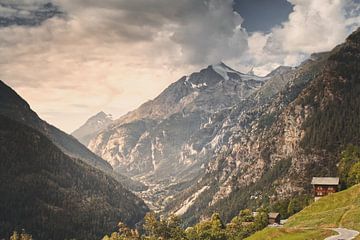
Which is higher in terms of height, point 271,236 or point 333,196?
point 333,196

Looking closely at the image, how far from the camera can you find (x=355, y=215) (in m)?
115

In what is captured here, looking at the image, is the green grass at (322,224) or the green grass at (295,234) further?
the green grass at (322,224)

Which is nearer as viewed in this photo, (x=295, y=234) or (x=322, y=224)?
(x=295, y=234)

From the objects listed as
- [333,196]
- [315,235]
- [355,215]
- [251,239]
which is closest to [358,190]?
[333,196]

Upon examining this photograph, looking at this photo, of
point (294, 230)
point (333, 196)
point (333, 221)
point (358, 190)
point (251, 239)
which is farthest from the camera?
point (333, 196)

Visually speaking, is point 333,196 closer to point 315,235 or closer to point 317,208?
point 317,208

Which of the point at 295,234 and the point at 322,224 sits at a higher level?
the point at 322,224

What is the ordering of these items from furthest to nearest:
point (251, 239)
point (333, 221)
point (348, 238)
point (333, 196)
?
point (333, 196), point (251, 239), point (333, 221), point (348, 238)

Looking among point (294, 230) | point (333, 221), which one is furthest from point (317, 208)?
point (294, 230)

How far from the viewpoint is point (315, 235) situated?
Answer: 100m

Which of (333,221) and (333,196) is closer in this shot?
(333,221)

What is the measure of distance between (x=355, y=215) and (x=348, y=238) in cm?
2405

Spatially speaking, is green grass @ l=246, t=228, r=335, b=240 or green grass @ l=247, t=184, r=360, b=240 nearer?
green grass @ l=246, t=228, r=335, b=240

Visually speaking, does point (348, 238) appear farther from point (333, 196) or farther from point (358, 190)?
point (333, 196)
